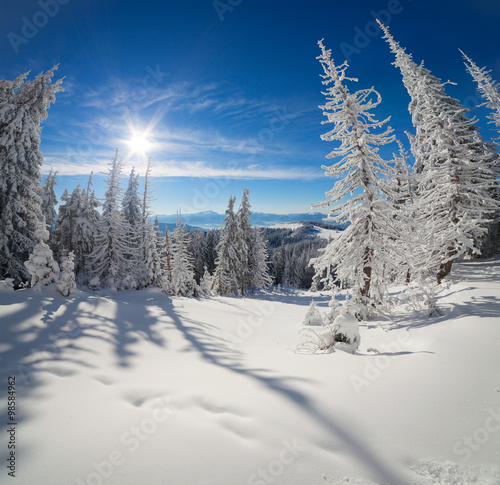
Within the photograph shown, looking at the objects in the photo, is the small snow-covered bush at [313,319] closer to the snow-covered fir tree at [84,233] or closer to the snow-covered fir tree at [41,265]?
the snow-covered fir tree at [41,265]

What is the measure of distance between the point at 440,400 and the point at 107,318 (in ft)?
32.2

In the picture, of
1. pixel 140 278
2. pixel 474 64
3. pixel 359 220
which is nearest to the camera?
pixel 359 220

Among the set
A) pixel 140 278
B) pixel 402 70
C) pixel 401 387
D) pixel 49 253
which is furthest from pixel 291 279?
pixel 401 387

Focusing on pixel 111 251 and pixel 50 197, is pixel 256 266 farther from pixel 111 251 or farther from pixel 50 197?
pixel 50 197

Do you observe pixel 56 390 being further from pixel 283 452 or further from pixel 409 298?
pixel 409 298

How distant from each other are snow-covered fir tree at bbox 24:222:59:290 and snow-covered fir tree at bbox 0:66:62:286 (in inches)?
124

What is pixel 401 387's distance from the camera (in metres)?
3.46

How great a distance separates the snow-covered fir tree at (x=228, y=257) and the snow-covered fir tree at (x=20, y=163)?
715 inches

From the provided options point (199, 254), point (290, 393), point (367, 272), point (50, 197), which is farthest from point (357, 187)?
point (199, 254)

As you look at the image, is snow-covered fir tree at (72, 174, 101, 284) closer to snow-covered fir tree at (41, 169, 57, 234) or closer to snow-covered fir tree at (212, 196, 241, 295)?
snow-covered fir tree at (41, 169, 57, 234)

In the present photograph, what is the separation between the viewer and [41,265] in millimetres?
11633

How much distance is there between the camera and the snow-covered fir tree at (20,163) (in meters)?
14.1

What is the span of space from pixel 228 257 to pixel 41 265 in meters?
19.6

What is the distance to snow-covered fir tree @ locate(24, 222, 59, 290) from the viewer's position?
11562 millimetres
